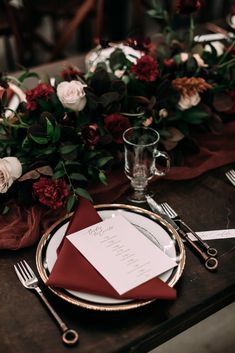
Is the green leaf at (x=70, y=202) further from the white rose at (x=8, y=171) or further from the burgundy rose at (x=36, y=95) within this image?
the burgundy rose at (x=36, y=95)

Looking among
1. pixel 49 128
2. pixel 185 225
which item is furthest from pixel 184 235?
pixel 49 128

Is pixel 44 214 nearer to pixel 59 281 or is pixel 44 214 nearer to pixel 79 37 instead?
pixel 59 281

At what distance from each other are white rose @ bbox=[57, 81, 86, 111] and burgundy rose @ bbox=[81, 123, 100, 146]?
0.22 feet

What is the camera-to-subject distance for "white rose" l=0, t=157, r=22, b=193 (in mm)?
957

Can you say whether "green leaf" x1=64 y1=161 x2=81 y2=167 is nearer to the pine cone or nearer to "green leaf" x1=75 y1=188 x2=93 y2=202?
"green leaf" x1=75 y1=188 x2=93 y2=202

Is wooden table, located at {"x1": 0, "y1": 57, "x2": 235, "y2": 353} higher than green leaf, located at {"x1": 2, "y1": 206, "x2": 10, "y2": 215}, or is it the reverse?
green leaf, located at {"x1": 2, "y1": 206, "x2": 10, "y2": 215}

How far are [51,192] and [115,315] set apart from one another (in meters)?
0.28

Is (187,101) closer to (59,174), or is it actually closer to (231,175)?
(231,175)

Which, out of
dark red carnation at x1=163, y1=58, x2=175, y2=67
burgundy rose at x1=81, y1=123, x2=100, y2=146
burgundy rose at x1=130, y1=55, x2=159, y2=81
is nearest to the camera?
burgundy rose at x1=81, y1=123, x2=100, y2=146

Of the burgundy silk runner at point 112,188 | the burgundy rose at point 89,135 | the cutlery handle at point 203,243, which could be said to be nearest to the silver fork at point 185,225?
the cutlery handle at point 203,243

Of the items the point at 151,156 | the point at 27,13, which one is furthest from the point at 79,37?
the point at 151,156

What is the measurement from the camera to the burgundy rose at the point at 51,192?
938 mm

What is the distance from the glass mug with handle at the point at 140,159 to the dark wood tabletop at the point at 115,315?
0.68 ft

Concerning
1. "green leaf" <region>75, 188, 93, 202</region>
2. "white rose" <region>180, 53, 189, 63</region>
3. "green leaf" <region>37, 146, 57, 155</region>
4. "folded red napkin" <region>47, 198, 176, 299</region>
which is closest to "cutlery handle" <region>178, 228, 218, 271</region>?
"folded red napkin" <region>47, 198, 176, 299</region>
